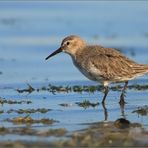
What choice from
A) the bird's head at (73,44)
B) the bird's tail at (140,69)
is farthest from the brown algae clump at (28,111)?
the bird's head at (73,44)

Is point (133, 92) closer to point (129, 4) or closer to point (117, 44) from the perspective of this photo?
point (117, 44)

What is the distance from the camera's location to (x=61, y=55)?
20.3m

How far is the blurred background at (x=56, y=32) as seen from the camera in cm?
1794

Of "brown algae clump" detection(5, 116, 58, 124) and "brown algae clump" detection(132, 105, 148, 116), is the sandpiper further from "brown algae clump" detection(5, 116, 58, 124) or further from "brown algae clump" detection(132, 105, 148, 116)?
"brown algae clump" detection(5, 116, 58, 124)

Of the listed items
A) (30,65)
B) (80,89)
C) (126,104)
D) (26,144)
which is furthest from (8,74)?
(26,144)

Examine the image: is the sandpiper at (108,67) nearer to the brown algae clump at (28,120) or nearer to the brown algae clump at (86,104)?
the brown algae clump at (86,104)

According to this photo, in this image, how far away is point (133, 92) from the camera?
49.8ft

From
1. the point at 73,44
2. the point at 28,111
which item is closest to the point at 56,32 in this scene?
the point at 73,44

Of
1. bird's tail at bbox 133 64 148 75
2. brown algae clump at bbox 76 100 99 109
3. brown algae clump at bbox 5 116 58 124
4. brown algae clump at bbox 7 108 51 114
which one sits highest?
bird's tail at bbox 133 64 148 75

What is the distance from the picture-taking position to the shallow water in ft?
42.6

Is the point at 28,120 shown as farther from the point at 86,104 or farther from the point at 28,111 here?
the point at 86,104

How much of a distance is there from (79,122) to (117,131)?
1.01 meters

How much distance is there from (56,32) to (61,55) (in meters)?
2.79

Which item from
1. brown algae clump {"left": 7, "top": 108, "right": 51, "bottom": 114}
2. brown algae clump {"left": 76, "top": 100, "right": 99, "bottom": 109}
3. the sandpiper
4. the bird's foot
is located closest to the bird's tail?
the sandpiper
